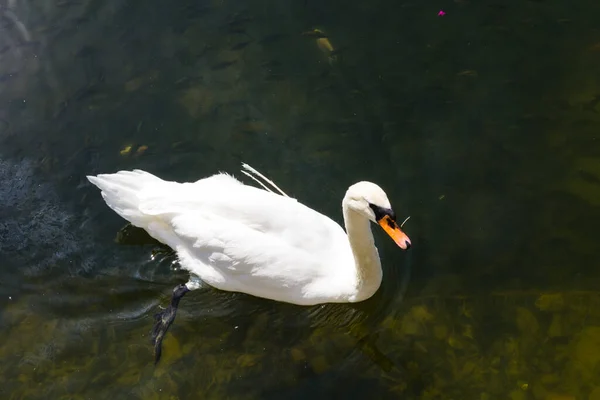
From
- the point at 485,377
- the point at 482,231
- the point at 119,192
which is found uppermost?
the point at 119,192

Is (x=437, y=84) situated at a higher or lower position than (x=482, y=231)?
higher

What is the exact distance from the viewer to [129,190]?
247 inches

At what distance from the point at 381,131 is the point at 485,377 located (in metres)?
2.43

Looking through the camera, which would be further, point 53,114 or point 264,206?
point 53,114

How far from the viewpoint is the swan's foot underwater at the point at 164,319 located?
5.96m

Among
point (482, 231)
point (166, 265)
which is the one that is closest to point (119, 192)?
point (166, 265)

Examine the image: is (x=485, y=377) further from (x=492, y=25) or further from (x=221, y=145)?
(x=492, y=25)

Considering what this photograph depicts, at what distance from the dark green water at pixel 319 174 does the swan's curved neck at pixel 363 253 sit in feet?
1.18

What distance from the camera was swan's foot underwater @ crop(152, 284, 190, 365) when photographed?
5.96m

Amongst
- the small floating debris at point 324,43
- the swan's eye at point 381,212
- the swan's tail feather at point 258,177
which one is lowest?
the swan's tail feather at point 258,177

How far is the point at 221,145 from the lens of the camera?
7.03m

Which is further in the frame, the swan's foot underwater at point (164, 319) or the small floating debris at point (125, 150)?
the small floating debris at point (125, 150)

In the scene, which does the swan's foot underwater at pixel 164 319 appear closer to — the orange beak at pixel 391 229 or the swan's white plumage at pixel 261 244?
the swan's white plumage at pixel 261 244

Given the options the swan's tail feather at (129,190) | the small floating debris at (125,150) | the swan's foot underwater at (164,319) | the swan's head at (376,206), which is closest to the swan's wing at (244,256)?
the swan's foot underwater at (164,319)
